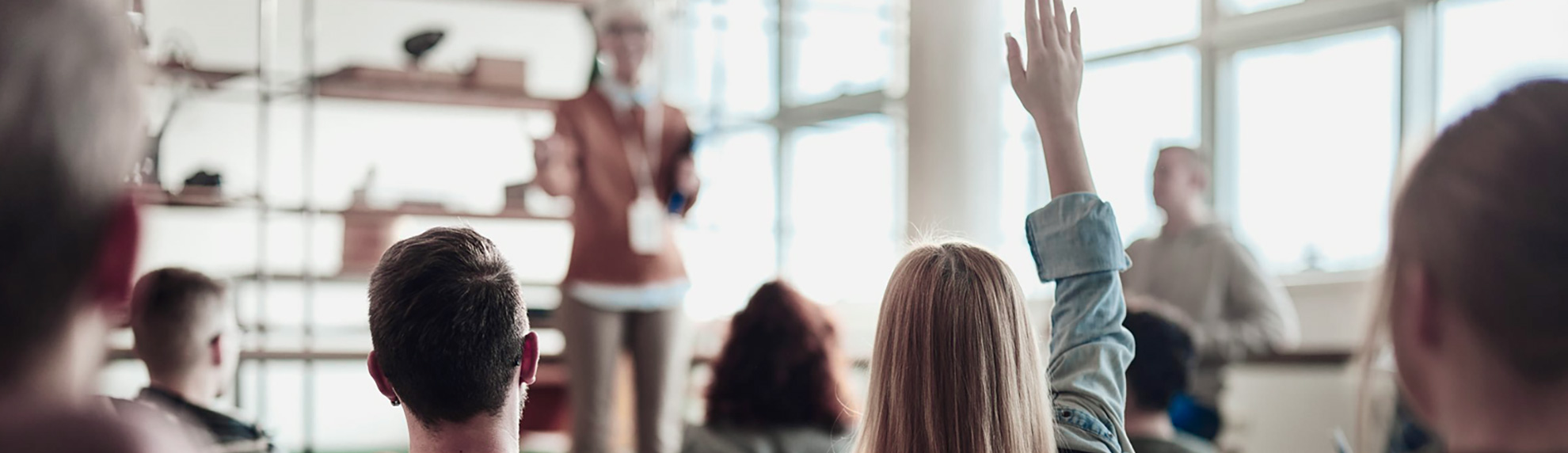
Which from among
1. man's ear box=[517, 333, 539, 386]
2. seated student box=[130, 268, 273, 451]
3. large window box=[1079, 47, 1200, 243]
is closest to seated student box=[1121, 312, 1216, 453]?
man's ear box=[517, 333, 539, 386]

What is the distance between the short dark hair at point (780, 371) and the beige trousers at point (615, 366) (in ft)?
Result: 3.66

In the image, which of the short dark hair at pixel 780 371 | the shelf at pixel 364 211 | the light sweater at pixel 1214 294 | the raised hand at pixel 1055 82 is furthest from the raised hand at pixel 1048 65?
the shelf at pixel 364 211

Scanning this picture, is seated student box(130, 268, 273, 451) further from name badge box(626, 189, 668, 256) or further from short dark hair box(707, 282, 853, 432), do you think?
name badge box(626, 189, 668, 256)

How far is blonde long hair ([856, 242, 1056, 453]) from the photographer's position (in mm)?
1331

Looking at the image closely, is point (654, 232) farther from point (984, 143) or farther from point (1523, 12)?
point (1523, 12)

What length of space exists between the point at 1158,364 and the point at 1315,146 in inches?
118

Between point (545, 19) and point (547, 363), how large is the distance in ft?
12.0

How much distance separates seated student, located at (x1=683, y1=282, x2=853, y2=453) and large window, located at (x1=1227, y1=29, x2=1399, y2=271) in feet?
9.85

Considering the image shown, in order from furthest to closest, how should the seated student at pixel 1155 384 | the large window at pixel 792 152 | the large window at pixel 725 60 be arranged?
the large window at pixel 792 152
the large window at pixel 725 60
the seated student at pixel 1155 384

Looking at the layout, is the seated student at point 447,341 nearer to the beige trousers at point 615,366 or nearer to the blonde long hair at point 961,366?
the blonde long hair at point 961,366

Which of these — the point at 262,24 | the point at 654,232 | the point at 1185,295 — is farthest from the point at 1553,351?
the point at 262,24

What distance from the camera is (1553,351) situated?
0.53 m

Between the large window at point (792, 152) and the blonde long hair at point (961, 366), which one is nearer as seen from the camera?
the blonde long hair at point (961, 366)

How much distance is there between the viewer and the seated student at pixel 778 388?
Answer: 2.49 metres
